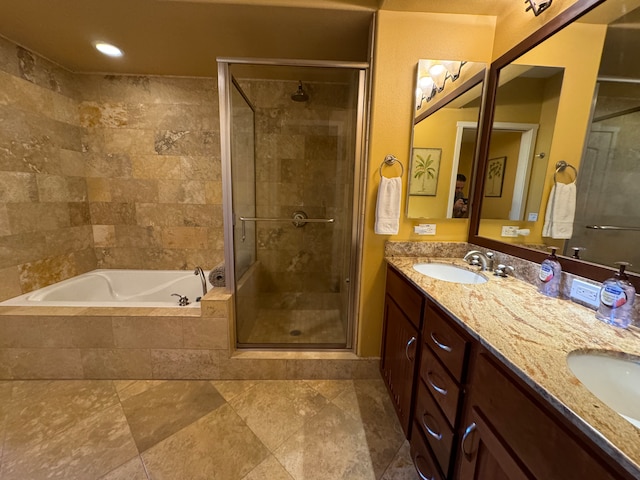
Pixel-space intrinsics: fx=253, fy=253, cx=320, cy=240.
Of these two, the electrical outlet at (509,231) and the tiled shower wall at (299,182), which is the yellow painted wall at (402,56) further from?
the tiled shower wall at (299,182)

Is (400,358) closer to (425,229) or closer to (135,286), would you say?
(425,229)

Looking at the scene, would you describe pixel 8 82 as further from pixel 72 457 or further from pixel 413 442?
pixel 413 442

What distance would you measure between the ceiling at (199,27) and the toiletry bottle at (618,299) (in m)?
1.52

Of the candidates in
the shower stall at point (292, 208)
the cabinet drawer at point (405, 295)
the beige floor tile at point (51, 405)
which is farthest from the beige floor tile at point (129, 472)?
the cabinet drawer at point (405, 295)

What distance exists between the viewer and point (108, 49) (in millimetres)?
1930

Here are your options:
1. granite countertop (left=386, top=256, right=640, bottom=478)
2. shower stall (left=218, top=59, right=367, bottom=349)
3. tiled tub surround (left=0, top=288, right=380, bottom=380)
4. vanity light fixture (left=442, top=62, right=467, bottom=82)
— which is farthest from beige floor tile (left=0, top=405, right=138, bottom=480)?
vanity light fixture (left=442, top=62, right=467, bottom=82)

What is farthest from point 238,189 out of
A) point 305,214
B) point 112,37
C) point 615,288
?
point 615,288

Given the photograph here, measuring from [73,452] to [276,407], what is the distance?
1015 mm

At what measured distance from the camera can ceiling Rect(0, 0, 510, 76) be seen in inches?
56.4

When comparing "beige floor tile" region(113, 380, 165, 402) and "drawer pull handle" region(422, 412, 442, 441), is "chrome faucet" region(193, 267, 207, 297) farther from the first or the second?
"drawer pull handle" region(422, 412, 442, 441)

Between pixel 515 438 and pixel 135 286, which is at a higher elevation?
pixel 515 438

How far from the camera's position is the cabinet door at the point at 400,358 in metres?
1.24

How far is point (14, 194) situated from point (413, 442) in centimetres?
307

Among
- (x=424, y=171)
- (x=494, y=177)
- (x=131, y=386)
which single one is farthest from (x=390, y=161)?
(x=131, y=386)
